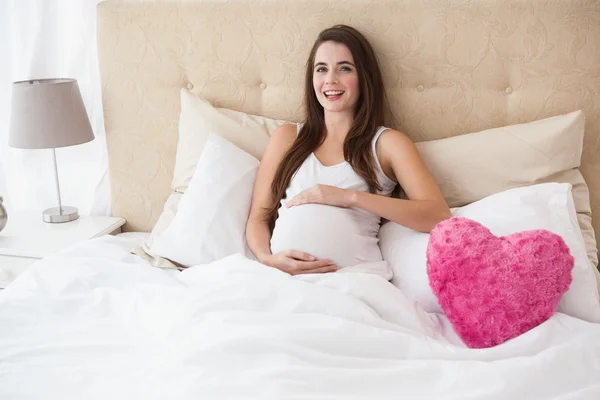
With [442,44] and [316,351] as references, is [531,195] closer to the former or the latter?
[442,44]

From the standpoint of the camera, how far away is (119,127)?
2170 millimetres

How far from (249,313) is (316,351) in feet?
0.61

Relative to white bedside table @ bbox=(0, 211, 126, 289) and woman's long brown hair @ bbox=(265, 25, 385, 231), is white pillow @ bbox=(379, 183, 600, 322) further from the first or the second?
white bedside table @ bbox=(0, 211, 126, 289)

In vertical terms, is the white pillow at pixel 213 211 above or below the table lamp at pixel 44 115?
below

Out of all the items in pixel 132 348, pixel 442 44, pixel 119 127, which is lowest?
pixel 132 348

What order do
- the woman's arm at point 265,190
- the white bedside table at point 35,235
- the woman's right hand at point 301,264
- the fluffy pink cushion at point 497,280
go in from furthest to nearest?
the white bedside table at point 35,235 → the woman's arm at point 265,190 → the woman's right hand at point 301,264 → the fluffy pink cushion at point 497,280

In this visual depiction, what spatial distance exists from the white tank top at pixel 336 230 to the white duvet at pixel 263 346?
0.17 meters

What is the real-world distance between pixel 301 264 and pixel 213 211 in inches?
14.1

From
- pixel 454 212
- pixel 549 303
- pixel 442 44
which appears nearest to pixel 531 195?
pixel 454 212

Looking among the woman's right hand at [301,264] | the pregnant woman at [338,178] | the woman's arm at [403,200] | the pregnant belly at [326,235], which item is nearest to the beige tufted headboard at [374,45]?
the pregnant woman at [338,178]

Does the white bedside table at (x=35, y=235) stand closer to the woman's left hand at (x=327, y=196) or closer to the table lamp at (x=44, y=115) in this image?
the table lamp at (x=44, y=115)

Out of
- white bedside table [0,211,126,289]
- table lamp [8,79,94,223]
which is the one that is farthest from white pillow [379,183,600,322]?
table lamp [8,79,94,223]

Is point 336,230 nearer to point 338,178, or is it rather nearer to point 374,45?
point 338,178

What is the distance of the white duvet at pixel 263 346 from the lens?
1.07m
